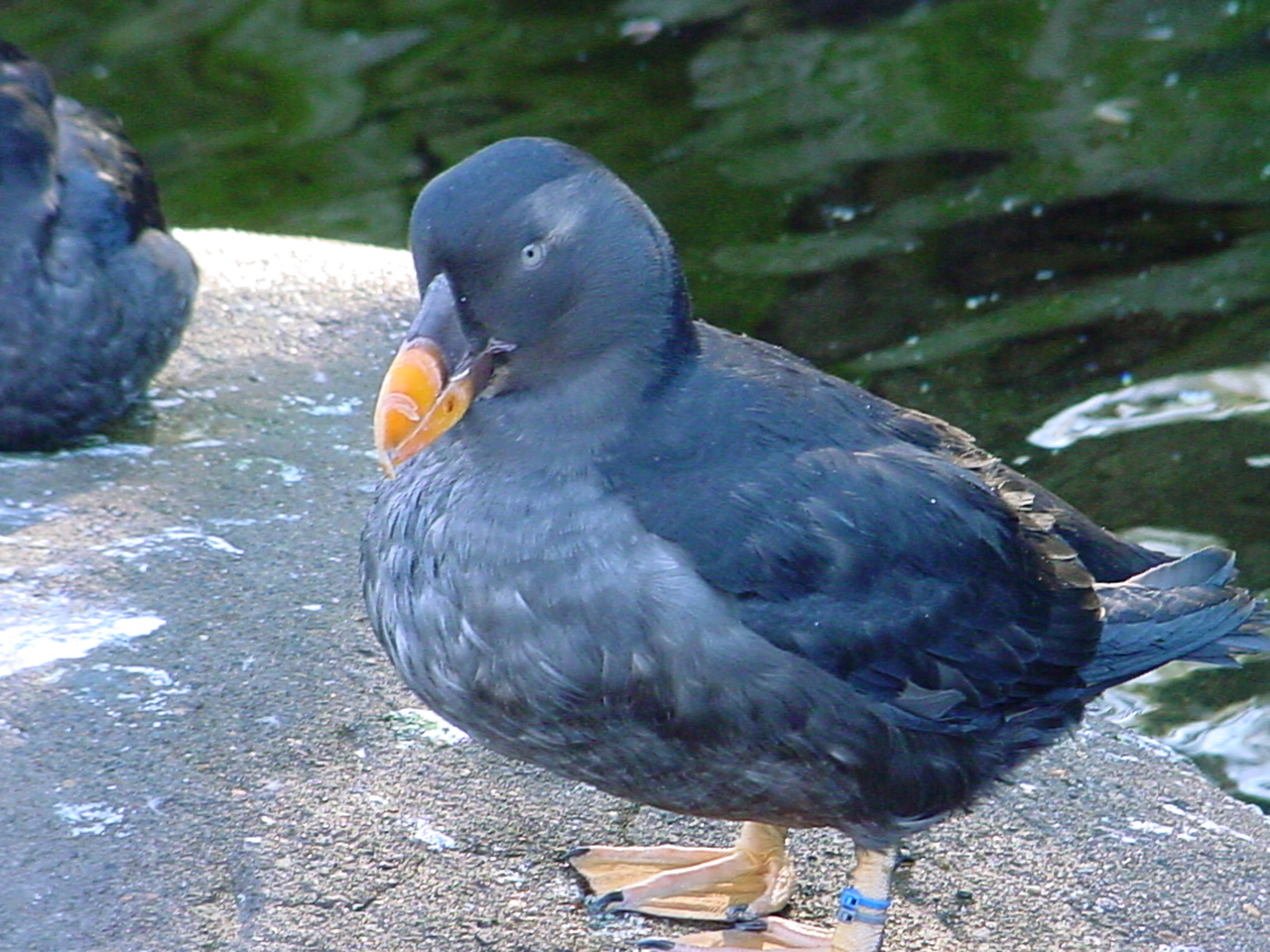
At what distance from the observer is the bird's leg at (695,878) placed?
3.37 m

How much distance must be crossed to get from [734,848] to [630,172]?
4735mm

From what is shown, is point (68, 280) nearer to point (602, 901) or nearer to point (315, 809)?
point (315, 809)

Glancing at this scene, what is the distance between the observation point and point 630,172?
7.80 meters

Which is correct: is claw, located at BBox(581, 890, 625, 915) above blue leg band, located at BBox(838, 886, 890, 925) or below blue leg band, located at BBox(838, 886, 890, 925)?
below

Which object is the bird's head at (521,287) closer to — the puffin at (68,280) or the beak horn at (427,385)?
the beak horn at (427,385)

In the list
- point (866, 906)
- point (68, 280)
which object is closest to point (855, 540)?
point (866, 906)

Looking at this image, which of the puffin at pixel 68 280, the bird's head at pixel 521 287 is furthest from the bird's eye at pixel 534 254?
the puffin at pixel 68 280

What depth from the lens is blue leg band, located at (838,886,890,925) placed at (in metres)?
3.18

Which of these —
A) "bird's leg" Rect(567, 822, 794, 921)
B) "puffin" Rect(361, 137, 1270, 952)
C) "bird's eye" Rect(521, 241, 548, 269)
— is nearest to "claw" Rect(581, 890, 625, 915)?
"bird's leg" Rect(567, 822, 794, 921)

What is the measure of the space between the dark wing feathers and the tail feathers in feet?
0.32

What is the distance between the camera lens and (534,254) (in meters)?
2.93

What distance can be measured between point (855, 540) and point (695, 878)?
87 cm

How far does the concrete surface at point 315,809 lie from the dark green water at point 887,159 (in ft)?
4.51

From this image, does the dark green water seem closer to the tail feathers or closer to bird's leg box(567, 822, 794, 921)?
the tail feathers
